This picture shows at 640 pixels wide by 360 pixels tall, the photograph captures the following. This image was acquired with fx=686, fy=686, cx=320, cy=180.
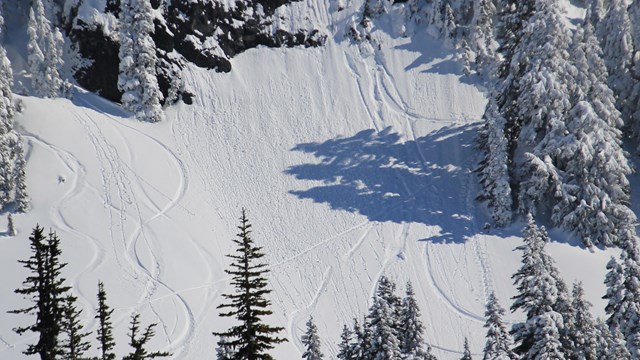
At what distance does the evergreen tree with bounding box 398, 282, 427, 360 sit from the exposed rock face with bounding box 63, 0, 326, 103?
104 ft

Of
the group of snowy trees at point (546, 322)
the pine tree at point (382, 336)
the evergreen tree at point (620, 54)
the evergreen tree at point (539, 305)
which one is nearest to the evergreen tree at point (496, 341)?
the group of snowy trees at point (546, 322)

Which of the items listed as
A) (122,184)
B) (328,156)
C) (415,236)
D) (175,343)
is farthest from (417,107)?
(175,343)

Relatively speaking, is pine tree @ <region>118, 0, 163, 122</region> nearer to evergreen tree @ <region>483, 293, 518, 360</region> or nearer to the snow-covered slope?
the snow-covered slope

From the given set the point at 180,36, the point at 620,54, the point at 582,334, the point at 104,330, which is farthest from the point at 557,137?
the point at 104,330

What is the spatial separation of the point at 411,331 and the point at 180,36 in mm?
36042

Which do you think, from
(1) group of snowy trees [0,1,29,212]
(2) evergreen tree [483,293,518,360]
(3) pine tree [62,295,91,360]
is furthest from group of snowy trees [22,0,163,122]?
(2) evergreen tree [483,293,518,360]

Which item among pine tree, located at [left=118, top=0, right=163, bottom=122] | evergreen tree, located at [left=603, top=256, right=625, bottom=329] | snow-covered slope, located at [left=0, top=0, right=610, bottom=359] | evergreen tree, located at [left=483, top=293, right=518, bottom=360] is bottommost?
evergreen tree, located at [left=483, top=293, right=518, bottom=360]

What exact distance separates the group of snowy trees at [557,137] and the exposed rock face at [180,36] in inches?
731

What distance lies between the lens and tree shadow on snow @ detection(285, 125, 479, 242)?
4656 centimetres

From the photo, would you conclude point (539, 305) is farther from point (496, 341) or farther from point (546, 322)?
point (496, 341)

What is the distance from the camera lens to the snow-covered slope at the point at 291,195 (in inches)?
1502

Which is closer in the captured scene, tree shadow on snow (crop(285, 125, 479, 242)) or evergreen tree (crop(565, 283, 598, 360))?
evergreen tree (crop(565, 283, 598, 360))

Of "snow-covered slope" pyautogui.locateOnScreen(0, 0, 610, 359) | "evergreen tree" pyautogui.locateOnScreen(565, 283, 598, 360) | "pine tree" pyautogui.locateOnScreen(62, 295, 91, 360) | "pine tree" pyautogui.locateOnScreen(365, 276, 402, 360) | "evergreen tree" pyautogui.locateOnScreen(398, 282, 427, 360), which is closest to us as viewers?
"pine tree" pyautogui.locateOnScreen(62, 295, 91, 360)

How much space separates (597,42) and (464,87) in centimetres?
1171
